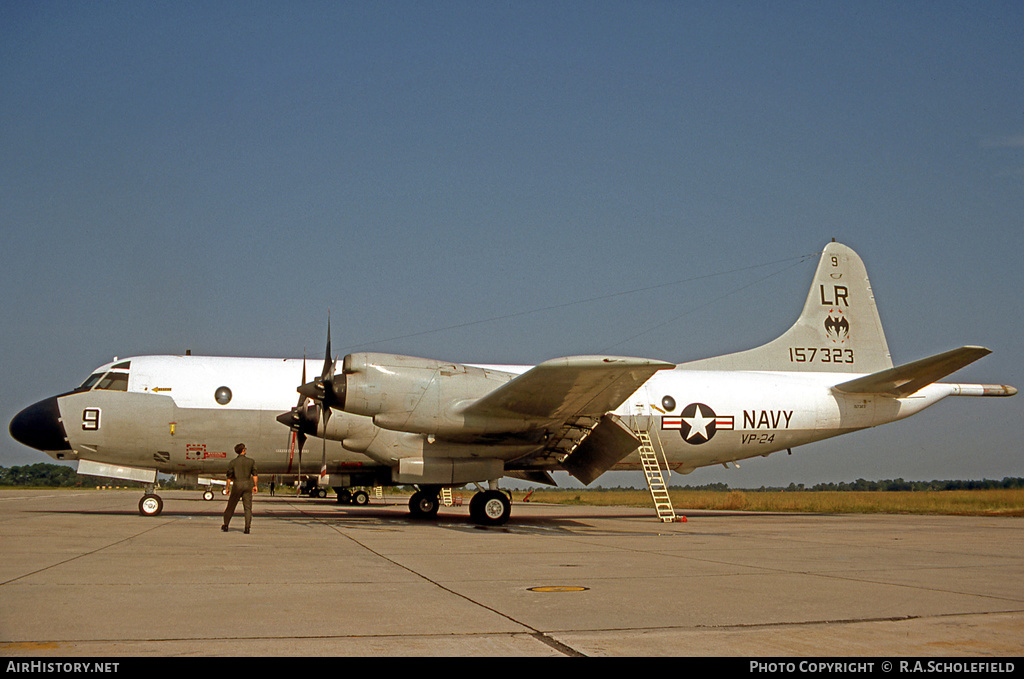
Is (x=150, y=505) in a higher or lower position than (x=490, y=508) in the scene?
lower

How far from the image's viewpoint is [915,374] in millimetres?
20281

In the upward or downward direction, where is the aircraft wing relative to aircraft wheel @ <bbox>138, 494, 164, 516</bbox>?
upward

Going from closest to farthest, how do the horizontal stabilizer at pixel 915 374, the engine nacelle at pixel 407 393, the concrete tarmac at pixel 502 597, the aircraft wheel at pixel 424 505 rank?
the concrete tarmac at pixel 502 597
the engine nacelle at pixel 407 393
the horizontal stabilizer at pixel 915 374
the aircraft wheel at pixel 424 505

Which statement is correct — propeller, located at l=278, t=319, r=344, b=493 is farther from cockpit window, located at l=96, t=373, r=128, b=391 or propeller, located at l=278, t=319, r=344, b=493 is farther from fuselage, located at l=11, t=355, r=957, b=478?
cockpit window, located at l=96, t=373, r=128, b=391

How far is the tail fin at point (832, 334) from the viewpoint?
75.2ft

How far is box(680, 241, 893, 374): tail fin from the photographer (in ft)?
75.2

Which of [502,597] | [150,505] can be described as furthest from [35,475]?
[502,597]

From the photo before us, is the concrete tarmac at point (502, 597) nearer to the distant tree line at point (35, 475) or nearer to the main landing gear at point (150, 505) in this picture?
the main landing gear at point (150, 505)

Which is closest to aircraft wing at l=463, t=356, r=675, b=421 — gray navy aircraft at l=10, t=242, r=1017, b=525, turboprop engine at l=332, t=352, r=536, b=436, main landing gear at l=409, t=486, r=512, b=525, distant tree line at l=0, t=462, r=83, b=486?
gray navy aircraft at l=10, t=242, r=1017, b=525

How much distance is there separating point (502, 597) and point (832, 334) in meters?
19.1

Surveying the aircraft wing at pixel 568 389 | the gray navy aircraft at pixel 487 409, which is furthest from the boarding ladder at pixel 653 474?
the aircraft wing at pixel 568 389

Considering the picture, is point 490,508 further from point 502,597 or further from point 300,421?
point 502,597

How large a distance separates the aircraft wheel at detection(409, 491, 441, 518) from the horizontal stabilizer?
11394mm

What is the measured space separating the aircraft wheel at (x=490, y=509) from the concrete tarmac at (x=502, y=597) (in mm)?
3945
